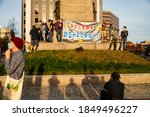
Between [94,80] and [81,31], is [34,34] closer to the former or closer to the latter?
[81,31]

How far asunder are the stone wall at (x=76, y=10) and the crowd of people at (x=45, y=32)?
1.38 meters

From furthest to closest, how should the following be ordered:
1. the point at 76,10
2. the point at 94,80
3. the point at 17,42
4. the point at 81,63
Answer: the point at 76,10 < the point at 81,63 < the point at 94,80 < the point at 17,42

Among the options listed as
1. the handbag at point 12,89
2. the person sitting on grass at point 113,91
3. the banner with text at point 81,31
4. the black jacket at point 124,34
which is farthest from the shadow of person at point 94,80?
the handbag at point 12,89

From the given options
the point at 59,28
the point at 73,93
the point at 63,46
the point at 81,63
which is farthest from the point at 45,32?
the point at 73,93

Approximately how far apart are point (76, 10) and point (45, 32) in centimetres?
273

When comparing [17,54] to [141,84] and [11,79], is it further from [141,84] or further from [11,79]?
[141,84]

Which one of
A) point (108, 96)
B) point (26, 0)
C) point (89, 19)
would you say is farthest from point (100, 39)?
point (26, 0)

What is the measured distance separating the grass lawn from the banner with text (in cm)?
305

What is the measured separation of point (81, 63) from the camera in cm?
1952

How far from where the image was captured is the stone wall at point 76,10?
25.1m

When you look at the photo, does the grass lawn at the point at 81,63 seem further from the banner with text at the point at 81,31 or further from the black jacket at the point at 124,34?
the banner with text at the point at 81,31

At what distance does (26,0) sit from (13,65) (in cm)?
12065

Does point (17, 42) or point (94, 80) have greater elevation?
point (17, 42)

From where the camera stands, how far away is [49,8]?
130 metres
